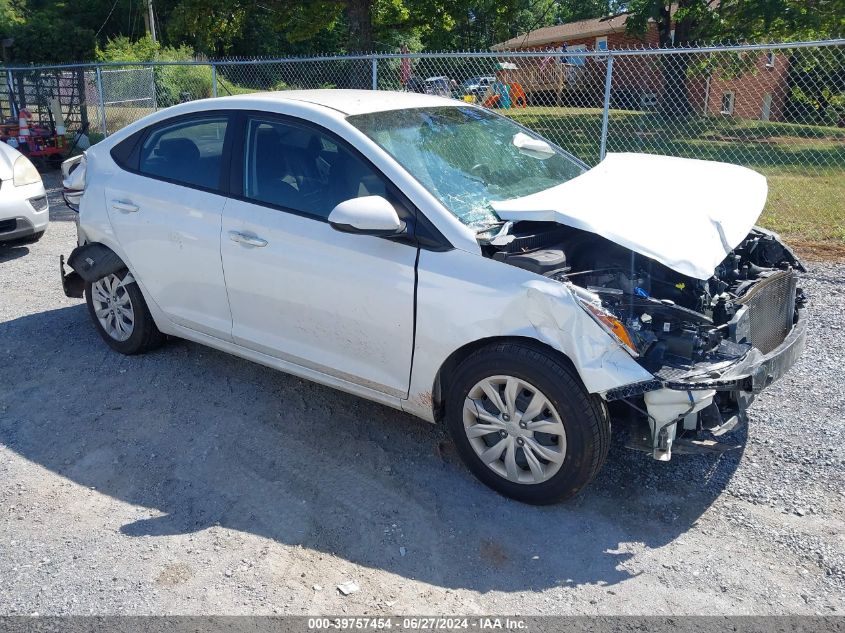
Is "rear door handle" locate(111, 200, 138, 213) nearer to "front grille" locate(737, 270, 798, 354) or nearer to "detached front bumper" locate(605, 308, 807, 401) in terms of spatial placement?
"detached front bumper" locate(605, 308, 807, 401)

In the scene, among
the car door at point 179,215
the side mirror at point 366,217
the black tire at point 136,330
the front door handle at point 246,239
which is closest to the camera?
the side mirror at point 366,217

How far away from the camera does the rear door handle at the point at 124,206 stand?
4.79m

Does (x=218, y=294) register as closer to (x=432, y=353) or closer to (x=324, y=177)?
(x=324, y=177)

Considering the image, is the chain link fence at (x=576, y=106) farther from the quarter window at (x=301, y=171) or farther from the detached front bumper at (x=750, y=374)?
the detached front bumper at (x=750, y=374)

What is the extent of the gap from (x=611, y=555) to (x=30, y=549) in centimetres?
254

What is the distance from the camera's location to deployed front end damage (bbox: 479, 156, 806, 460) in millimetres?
3270

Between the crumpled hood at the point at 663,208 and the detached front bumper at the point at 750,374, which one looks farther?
the crumpled hood at the point at 663,208

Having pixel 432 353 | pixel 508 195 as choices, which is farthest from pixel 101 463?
pixel 508 195

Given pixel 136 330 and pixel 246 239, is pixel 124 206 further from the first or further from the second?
pixel 246 239

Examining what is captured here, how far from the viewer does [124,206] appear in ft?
15.9

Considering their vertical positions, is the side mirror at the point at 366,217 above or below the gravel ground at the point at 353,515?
above

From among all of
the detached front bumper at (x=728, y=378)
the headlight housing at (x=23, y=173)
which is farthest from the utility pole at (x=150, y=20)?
the detached front bumper at (x=728, y=378)

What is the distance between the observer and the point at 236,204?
4.31 m

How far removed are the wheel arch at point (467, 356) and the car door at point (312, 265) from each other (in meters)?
0.17
